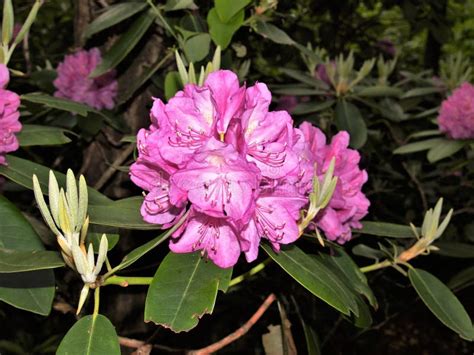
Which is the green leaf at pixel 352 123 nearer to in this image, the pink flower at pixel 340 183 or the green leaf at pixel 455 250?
the green leaf at pixel 455 250

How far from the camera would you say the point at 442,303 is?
1191mm

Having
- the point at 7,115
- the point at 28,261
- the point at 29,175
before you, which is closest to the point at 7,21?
the point at 7,115

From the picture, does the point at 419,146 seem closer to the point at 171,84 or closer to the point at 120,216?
the point at 171,84

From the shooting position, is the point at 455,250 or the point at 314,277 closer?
the point at 314,277

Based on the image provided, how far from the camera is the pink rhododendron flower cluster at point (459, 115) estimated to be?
2.13 m

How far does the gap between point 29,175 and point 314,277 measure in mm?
527

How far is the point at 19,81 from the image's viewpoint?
2.07 meters

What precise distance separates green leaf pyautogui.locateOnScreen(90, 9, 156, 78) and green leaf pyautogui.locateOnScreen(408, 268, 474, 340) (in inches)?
32.3

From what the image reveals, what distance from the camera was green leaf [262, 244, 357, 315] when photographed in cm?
89

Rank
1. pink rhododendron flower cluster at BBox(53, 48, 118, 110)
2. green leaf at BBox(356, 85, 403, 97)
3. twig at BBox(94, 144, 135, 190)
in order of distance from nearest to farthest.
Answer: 1. twig at BBox(94, 144, 135, 190)
2. pink rhododendron flower cluster at BBox(53, 48, 118, 110)
3. green leaf at BBox(356, 85, 403, 97)

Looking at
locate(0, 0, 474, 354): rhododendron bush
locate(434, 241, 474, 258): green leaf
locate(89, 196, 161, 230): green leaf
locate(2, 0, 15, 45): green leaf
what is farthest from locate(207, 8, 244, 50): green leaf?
locate(434, 241, 474, 258): green leaf

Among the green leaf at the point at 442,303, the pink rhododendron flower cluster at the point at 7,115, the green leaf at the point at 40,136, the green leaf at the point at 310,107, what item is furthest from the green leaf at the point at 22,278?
the green leaf at the point at 310,107

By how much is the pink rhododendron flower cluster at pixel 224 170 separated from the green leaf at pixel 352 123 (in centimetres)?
102

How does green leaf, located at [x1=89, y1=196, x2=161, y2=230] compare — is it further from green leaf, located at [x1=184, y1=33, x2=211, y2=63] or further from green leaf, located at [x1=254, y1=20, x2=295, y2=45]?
green leaf, located at [x1=254, y1=20, x2=295, y2=45]
